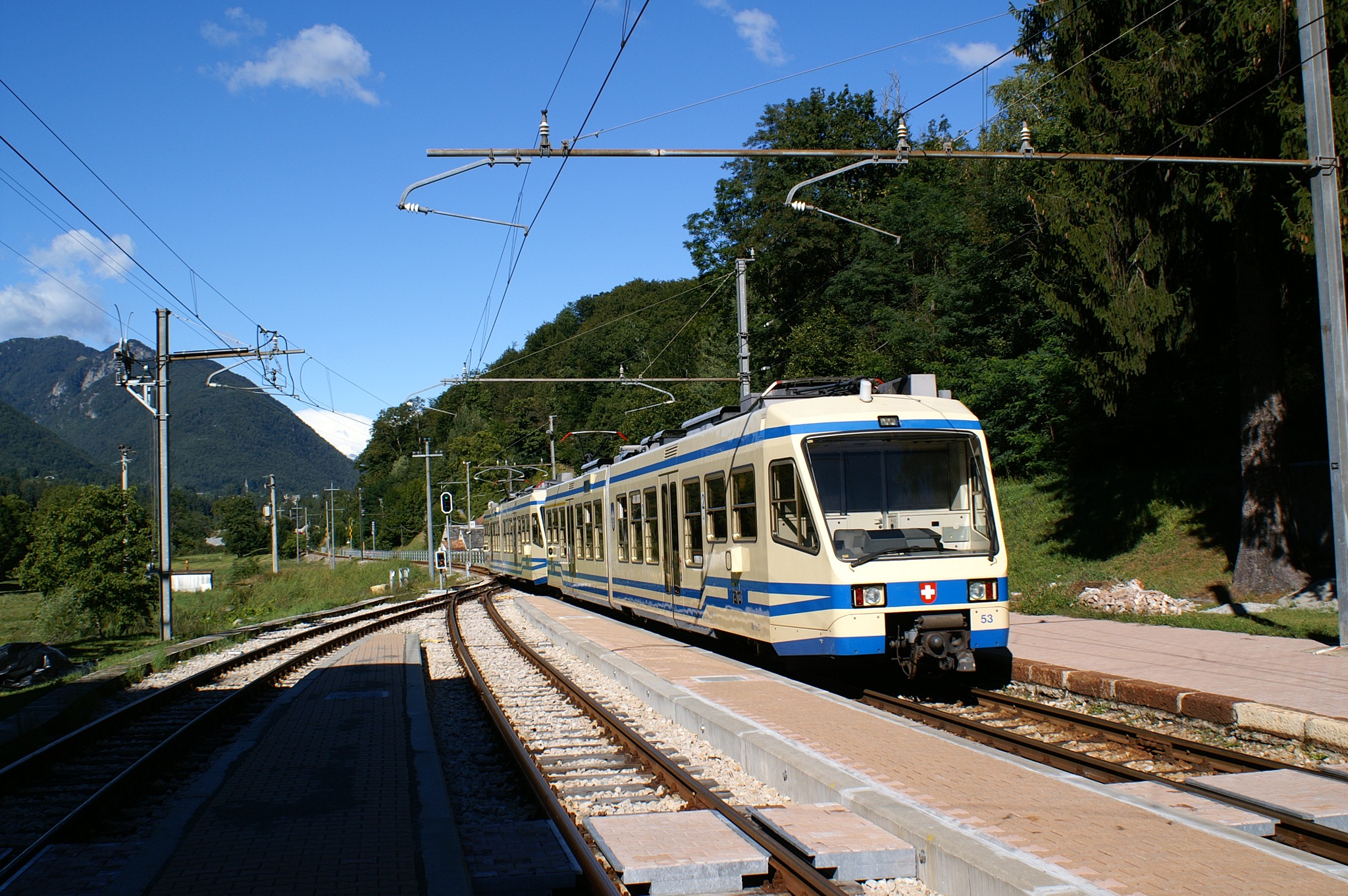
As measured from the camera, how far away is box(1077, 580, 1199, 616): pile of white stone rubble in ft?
52.0

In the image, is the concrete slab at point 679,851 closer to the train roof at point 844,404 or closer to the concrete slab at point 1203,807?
the concrete slab at point 1203,807

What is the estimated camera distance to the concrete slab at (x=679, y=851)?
504cm

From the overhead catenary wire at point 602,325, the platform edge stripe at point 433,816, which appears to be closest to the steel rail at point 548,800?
the platform edge stripe at point 433,816

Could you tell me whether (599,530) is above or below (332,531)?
above

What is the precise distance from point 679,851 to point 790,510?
218 inches

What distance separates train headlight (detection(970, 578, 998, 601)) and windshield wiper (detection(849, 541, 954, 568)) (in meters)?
0.39

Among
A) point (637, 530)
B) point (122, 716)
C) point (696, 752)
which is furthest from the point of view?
point (637, 530)

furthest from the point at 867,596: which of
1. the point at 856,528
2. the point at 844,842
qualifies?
the point at 844,842

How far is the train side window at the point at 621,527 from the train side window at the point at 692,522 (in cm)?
395

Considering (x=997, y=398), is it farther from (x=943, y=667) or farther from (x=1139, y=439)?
(x=943, y=667)

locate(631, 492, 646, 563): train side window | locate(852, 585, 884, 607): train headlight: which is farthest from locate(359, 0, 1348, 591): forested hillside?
locate(631, 492, 646, 563): train side window

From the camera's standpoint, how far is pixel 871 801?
5.61m

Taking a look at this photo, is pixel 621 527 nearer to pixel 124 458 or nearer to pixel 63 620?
pixel 63 620

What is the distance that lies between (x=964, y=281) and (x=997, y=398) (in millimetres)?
4436
